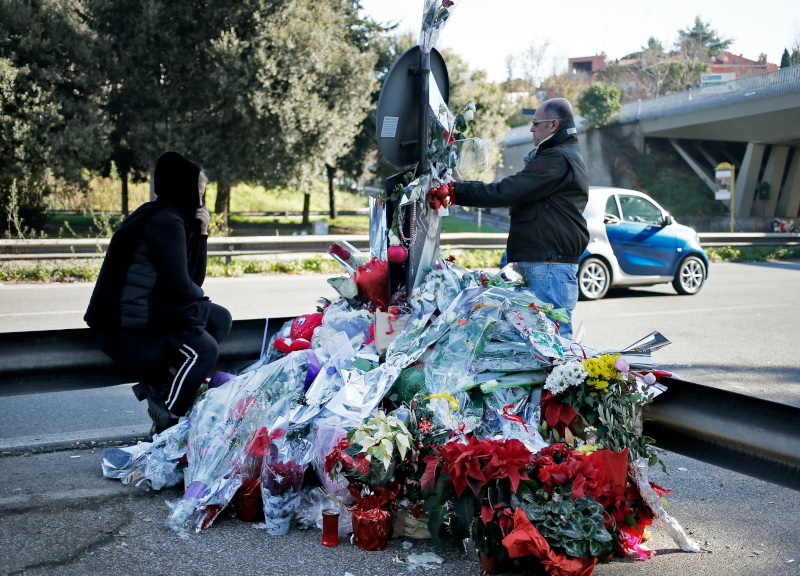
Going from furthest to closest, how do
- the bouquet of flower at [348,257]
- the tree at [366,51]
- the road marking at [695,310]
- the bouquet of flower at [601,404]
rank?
the tree at [366,51] → the road marking at [695,310] → the bouquet of flower at [348,257] → the bouquet of flower at [601,404]

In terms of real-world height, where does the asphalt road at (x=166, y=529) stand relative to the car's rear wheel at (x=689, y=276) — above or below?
below

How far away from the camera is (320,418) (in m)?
3.39

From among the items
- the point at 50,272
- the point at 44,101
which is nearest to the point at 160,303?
the point at 50,272

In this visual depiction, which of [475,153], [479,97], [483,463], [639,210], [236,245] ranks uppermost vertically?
[479,97]

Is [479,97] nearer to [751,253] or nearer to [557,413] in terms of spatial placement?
[751,253]

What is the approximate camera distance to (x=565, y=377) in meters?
3.13

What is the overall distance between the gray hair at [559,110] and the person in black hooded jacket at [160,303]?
2.14 metres

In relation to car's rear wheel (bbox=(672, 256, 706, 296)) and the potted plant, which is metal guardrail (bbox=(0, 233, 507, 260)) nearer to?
car's rear wheel (bbox=(672, 256, 706, 296))

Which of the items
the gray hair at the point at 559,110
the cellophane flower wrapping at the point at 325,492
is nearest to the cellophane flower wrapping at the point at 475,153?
the gray hair at the point at 559,110

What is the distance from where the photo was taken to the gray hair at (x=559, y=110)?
4.00 meters

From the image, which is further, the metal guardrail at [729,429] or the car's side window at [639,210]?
the car's side window at [639,210]

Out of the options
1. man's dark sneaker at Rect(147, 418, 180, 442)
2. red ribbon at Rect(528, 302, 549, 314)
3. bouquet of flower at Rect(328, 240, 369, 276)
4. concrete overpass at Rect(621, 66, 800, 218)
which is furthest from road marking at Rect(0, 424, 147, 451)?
concrete overpass at Rect(621, 66, 800, 218)

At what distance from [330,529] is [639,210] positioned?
927cm

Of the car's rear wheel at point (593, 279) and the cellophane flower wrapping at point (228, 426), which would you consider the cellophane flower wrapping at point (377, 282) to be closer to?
the cellophane flower wrapping at point (228, 426)
